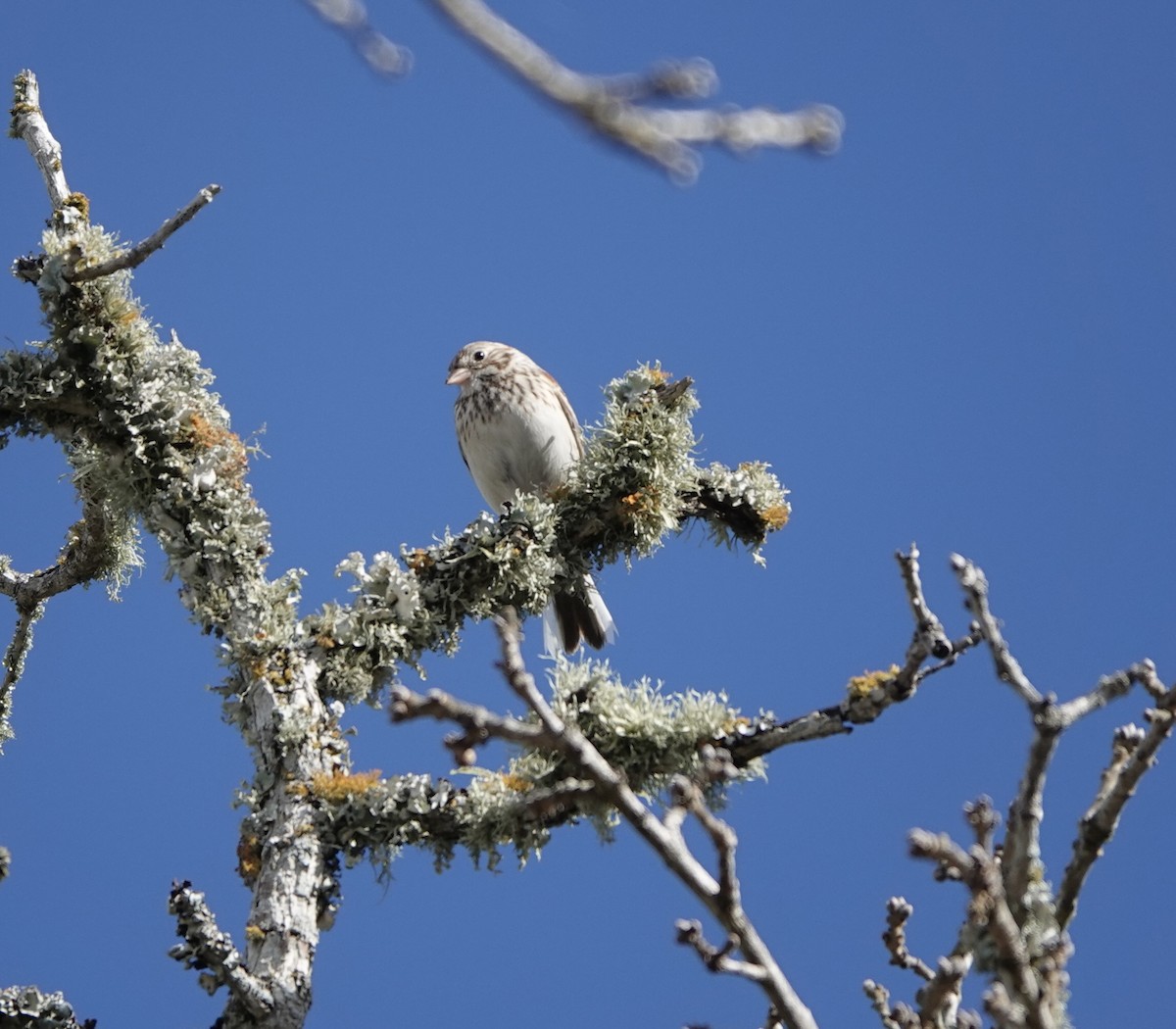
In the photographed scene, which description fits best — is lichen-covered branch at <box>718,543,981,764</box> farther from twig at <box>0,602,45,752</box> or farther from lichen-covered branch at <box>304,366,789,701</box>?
twig at <box>0,602,45,752</box>

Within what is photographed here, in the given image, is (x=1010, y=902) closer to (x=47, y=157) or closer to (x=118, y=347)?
(x=118, y=347)

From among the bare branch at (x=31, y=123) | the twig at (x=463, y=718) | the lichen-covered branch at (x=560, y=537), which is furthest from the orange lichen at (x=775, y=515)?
the twig at (x=463, y=718)

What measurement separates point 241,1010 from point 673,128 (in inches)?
113

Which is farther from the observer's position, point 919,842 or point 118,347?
point 118,347

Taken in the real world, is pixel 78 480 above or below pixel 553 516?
above

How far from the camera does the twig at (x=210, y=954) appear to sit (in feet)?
11.1

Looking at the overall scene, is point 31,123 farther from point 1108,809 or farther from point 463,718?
point 1108,809

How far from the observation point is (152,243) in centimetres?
445

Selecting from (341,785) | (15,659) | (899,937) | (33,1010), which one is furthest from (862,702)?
(15,659)

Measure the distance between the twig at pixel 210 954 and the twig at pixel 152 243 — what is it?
2.08 metres

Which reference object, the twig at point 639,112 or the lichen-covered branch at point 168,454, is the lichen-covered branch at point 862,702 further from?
the twig at point 639,112

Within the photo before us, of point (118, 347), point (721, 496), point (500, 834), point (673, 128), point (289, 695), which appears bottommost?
point (673, 128)

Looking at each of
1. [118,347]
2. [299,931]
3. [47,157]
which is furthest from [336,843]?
[47,157]

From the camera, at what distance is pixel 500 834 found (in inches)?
162
